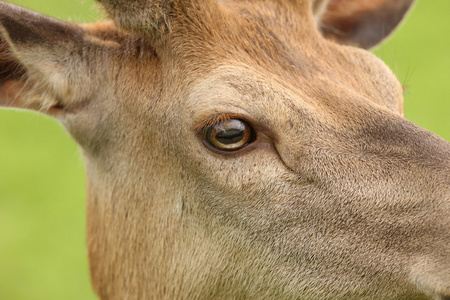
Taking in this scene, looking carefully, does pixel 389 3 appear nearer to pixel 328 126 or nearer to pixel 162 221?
pixel 328 126

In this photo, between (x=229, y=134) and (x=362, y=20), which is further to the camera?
(x=362, y=20)

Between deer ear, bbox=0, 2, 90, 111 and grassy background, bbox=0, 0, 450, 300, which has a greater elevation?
grassy background, bbox=0, 0, 450, 300

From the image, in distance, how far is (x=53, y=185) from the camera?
38.0 ft

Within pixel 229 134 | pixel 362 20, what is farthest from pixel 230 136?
pixel 362 20

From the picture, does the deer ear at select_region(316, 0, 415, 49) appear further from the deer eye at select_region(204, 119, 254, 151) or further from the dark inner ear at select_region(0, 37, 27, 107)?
the dark inner ear at select_region(0, 37, 27, 107)

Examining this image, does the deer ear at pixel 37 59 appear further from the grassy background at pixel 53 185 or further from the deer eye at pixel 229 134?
the grassy background at pixel 53 185

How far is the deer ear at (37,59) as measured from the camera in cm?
443

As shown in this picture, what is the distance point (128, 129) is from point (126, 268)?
3.41 ft

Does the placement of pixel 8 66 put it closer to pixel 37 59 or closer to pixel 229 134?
pixel 37 59

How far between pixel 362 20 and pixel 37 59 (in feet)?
10.4

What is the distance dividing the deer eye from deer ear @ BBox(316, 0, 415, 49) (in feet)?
7.70

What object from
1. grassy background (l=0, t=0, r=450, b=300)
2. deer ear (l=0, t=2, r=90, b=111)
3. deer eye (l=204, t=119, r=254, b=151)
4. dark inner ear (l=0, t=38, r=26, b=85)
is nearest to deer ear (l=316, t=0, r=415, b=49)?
deer eye (l=204, t=119, r=254, b=151)

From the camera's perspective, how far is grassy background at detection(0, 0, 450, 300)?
9.87 m

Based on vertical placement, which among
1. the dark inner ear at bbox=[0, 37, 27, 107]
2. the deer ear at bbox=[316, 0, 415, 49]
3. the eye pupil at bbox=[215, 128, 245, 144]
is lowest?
the eye pupil at bbox=[215, 128, 245, 144]
